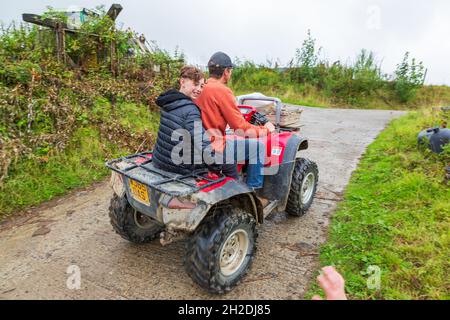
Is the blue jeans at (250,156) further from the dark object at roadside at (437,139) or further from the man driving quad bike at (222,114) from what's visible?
the dark object at roadside at (437,139)

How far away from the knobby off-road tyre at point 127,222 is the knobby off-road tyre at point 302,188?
5.04 feet

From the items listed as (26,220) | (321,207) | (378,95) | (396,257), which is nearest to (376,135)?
(321,207)

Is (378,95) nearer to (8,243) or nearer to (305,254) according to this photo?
(305,254)

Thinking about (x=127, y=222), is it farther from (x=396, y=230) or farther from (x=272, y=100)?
(x=396, y=230)

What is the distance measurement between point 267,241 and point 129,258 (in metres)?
1.38

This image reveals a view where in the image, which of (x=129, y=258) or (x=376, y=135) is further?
(x=376, y=135)

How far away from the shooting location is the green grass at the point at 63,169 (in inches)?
165

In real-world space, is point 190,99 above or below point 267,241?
above

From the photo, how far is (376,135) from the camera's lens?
313 inches

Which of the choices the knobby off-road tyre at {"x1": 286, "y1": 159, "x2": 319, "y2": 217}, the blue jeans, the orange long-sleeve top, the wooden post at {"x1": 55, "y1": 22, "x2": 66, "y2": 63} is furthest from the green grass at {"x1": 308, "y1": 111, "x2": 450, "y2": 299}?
the wooden post at {"x1": 55, "y1": 22, "x2": 66, "y2": 63}

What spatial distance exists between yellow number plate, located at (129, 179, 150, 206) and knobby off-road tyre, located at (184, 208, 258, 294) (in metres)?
0.49

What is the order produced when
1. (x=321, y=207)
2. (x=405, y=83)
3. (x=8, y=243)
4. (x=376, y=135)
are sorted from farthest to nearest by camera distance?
(x=405, y=83), (x=376, y=135), (x=321, y=207), (x=8, y=243)

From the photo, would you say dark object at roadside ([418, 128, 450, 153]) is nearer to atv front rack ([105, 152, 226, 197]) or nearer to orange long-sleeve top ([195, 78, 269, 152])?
orange long-sleeve top ([195, 78, 269, 152])

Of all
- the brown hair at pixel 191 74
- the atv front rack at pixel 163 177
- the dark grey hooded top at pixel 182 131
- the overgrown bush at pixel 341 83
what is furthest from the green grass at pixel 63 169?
the overgrown bush at pixel 341 83
